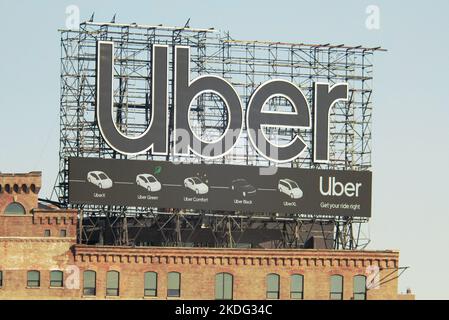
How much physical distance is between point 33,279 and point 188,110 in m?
16.6

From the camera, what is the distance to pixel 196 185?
341 feet

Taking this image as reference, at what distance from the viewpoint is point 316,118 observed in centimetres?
10738

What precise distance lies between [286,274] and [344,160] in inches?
409

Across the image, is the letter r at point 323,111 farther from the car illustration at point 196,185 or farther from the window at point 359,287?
the window at point 359,287

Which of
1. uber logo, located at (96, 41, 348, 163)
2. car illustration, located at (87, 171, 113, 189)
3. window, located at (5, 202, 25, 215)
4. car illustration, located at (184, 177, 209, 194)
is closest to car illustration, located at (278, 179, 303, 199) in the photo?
uber logo, located at (96, 41, 348, 163)

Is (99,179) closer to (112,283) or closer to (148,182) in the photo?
(148,182)

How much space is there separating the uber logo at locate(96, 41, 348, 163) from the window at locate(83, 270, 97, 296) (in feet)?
29.9

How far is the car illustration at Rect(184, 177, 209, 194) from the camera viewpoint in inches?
4085

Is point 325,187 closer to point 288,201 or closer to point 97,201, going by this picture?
point 288,201

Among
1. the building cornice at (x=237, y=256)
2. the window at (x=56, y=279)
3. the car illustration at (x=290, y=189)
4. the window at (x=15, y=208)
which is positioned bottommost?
the window at (x=56, y=279)

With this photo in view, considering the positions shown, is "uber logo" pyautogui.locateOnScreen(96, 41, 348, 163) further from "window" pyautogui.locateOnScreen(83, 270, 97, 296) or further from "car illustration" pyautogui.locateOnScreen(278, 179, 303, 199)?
"window" pyautogui.locateOnScreen(83, 270, 97, 296)

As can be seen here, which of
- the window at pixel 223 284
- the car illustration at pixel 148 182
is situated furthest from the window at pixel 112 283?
the window at pixel 223 284

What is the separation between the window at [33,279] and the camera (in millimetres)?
100250
